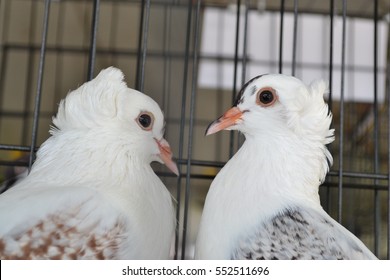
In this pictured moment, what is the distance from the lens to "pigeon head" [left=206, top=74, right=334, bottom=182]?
1295 mm

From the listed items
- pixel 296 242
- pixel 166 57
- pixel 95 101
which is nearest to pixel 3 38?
pixel 166 57

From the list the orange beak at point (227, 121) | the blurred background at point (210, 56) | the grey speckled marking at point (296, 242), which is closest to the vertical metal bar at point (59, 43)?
the blurred background at point (210, 56)

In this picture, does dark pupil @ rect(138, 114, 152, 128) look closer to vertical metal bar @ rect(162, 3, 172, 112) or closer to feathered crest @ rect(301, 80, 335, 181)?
feathered crest @ rect(301, 80, 335, 181)

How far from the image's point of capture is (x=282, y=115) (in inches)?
51.1

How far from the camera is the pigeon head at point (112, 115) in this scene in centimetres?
132

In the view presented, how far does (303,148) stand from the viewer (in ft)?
4.27

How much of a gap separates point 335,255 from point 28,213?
0.62 m

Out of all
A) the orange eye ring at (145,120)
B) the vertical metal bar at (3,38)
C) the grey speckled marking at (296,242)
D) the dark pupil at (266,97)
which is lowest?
the grey speckled marking at (296,242)

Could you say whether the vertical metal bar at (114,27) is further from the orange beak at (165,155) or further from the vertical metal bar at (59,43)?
the orange beak at (165,155)

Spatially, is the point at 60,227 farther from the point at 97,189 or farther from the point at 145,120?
the point at 145,120

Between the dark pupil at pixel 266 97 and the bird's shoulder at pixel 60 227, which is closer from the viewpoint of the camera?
the bird's shoulder at pixel 60 227

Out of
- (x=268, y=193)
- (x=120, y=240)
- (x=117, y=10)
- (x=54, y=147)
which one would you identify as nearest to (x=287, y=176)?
(x=268, y=193)

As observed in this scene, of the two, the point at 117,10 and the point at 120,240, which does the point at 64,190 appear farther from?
the point at 117,10

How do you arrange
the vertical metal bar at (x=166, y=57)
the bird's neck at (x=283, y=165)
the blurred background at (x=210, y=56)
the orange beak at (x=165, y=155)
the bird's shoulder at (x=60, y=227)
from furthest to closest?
1. the blurred background at (x=210, y=56)
2. the vertical metal bar at (x=166, y=57)
3. the orange beak at (x=165, y=155)
4. the bird's neck at (x=283, y=165)
5. the bird's shoulder at (x=60, y=227)
